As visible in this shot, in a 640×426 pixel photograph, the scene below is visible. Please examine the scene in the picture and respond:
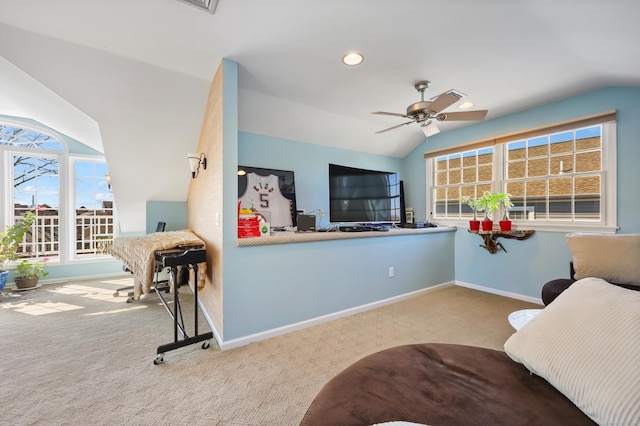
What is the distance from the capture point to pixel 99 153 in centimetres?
446

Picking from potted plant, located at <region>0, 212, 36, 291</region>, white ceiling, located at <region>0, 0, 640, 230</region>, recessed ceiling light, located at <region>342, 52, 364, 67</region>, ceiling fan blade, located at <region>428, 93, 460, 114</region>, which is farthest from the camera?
potted plant, located at <region>0, 212, 36, 291</region>

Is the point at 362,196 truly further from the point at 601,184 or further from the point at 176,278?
the point at 601,184

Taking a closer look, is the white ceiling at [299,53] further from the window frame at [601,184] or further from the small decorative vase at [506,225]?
the small decorative vase at [506,225]

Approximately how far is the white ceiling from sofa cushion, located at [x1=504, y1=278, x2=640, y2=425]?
1773 mm

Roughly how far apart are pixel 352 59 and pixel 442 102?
0.92 metres

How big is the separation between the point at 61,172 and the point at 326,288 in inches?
191

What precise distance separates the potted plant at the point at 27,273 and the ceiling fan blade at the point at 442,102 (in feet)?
19.1

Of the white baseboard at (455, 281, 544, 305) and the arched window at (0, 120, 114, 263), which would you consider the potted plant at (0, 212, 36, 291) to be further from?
the white baseboard at (455, 281, 544, 305)

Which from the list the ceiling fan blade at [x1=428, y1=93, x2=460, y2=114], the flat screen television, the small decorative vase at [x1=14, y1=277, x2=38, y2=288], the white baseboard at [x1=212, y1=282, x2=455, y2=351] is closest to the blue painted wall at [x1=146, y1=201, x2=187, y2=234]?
the small decorative vase at [x1=14, y1=277, x2=38, y2=288]

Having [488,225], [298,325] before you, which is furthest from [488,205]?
[298,325]

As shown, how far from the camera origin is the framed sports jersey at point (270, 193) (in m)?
3.19

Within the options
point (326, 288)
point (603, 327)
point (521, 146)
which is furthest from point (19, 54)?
point (521, 146)

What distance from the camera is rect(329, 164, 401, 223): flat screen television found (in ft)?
10.5

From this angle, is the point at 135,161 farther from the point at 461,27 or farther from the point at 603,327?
the point at 603,327
